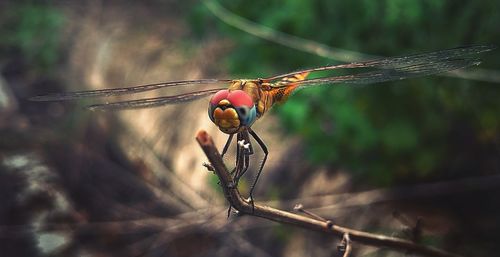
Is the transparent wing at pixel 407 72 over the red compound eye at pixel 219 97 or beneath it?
over

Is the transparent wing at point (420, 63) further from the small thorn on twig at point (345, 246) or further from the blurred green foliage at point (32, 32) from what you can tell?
the blurred green foliage at point (32, 32)

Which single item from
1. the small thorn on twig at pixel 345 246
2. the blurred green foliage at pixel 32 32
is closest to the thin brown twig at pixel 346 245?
the small thorn on twig at pixel 345 246

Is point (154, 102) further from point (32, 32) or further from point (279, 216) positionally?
point (32, 32)

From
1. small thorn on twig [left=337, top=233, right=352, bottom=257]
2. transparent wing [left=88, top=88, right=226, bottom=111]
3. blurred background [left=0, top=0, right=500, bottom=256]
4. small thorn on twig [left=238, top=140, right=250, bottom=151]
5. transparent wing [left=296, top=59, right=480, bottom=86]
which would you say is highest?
blurred background [left=0, top=0, right=500, bottom=256]

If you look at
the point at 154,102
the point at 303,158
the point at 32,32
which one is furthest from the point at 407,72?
the point at 32,32

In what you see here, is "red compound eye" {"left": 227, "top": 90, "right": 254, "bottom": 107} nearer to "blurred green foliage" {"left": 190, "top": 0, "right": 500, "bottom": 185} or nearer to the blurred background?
the blurred background

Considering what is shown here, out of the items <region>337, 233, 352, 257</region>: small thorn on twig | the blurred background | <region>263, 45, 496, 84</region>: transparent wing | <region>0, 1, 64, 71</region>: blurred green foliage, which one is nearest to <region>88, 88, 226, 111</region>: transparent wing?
<region>263, 45, 496, 84</region>: transparent wing
